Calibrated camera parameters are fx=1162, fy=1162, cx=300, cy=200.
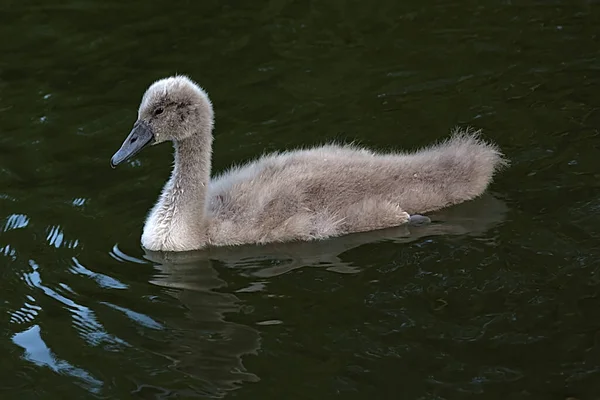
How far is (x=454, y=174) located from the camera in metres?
8.24

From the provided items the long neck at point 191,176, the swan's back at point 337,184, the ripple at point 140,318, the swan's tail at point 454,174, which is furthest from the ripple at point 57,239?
the swan's tail at point 454,174

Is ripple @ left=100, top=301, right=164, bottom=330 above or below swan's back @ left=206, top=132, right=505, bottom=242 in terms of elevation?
below

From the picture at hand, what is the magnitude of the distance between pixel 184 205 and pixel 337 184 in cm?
107

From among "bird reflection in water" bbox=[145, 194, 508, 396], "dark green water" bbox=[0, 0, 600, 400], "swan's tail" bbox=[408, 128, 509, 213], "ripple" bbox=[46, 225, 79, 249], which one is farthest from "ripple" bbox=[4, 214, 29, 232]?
"swan's tail" bbox=[408, 128, 509, 213]

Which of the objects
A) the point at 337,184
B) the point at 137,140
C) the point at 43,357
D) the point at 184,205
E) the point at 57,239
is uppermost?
the point at 137,140

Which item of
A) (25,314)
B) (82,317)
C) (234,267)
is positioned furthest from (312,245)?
(25,314)

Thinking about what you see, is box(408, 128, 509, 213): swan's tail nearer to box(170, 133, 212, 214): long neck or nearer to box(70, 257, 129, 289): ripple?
box(170, 133, 212, 214): long neck

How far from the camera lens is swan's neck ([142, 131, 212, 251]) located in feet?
26.2

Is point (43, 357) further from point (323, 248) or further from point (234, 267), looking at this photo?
point (323, 248)

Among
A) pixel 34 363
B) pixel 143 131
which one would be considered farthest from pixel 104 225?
pixel 34 363

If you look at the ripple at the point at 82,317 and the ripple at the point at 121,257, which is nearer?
the ripple at the point at 82,317

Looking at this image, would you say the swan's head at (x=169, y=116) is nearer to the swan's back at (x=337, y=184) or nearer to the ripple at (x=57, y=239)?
the swan's back at (x=337, y=184)

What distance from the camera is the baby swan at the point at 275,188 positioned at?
313 inches

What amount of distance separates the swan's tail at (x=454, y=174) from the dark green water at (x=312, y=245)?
4.4 inches
